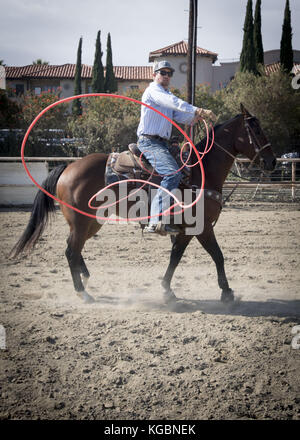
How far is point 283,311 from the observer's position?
4449 mm

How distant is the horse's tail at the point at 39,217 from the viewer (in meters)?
5.04

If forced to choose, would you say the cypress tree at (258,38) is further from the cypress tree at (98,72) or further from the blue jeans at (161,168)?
the blue jeans at (161,168)

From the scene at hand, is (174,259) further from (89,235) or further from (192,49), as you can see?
(192,49)

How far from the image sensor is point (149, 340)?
3.63m

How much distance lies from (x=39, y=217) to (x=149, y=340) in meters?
2.37

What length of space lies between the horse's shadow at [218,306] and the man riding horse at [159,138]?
2.97 feet

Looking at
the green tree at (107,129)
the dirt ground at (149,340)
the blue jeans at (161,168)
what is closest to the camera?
the dirt ground at (149,340)

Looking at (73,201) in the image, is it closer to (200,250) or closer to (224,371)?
Result: (224,371)

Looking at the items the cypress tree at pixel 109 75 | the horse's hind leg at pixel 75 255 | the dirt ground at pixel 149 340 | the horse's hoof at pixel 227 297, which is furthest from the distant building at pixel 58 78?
the horse's hoof at pixel 227 297

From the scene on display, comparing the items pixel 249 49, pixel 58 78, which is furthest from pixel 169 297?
pixel 58 78

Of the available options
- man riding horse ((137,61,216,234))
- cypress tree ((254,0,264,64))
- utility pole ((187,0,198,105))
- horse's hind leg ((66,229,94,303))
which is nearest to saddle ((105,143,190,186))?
man riding horse ((137,61,216,234))

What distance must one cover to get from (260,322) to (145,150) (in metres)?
2.35

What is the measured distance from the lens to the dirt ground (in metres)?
2.71
